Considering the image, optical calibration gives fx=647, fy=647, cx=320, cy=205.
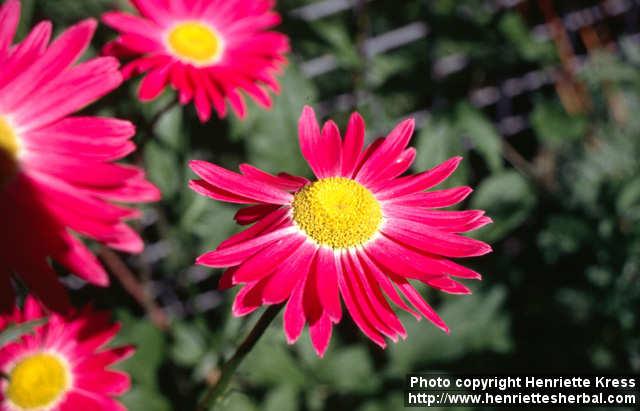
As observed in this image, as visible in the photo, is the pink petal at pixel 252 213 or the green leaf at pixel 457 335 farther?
the green leaf at pixel 457 335

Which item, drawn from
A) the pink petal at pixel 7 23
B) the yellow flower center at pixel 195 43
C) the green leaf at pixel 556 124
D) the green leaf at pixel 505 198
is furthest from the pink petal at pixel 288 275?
the green leaf at pixel 556 124

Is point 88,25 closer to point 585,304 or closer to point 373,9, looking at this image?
point 585,304

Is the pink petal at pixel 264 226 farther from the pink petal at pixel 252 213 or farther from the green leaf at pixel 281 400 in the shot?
Result: the green leaf at pixel 281 400

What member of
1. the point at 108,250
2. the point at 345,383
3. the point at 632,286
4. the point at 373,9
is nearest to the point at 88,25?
the point at 108,250

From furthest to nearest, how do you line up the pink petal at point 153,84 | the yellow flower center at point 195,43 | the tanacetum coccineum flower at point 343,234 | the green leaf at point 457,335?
1. the green leaf at point 457,335
2. the yellow flower center at point 195,43
3. the pink petal at point 153,84
4. the tanacetum coccineum flower at point 343,234

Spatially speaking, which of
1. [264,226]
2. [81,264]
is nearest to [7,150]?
[81,264]
